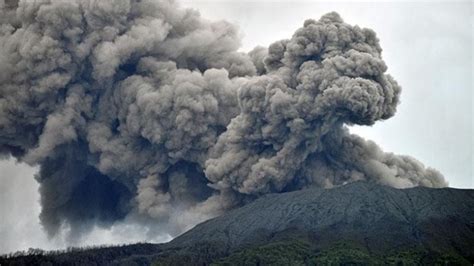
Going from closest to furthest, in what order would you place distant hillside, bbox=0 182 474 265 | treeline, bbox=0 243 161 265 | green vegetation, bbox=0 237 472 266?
green vegetation, bbox=0 237 472 266 < distant hillside, bbox=0 182 474 265 < treeline, bbox=0 243 161 265

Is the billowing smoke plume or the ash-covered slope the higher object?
the billowing smoke plume

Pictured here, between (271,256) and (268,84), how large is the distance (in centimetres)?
1318

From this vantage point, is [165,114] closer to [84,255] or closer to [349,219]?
[84,255]

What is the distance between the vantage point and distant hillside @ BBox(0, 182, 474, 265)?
254ft

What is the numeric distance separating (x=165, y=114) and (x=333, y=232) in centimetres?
1557

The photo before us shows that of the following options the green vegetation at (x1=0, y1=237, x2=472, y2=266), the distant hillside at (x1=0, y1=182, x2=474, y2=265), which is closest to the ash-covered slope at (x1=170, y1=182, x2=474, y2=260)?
the distant hillside at (x1=0, y1=182, x2=474, y2=265)

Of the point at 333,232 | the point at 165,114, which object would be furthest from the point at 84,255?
the point at 333,232

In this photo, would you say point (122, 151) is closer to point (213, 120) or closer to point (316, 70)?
point (213, 120)

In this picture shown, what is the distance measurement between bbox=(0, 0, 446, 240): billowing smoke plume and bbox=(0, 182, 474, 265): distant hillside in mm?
1301

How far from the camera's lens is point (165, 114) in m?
83.4

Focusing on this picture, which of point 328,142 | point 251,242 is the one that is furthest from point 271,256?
point 328,142

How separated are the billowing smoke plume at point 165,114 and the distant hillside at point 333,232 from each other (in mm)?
1301

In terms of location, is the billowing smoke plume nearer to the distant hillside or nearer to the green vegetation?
the distant hillside

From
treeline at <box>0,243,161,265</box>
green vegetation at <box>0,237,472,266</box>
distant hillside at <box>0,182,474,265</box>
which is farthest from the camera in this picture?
treeline at <box>0,243,161,265</box>
